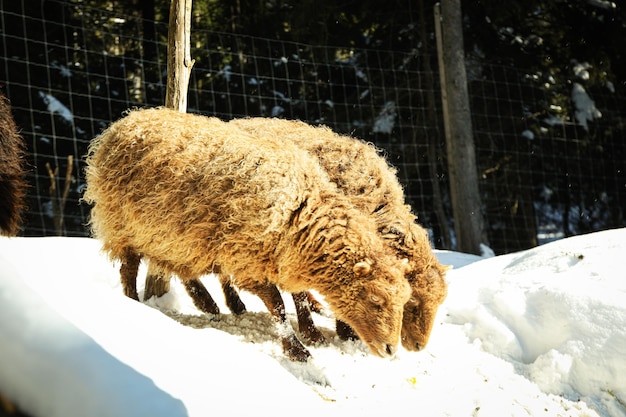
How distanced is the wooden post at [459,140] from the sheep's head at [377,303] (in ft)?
11.3

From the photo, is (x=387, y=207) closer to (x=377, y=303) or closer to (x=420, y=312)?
(x=420, y=312)

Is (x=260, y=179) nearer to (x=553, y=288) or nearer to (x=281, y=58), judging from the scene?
(x=553, y=288)

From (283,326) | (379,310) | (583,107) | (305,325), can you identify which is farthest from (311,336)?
(583,107)

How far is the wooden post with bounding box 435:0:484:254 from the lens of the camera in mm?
7293

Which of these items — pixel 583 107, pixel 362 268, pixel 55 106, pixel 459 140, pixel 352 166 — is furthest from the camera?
pixel 583 107

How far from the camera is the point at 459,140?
290 inches

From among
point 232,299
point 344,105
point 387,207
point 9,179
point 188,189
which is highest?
point 344,105

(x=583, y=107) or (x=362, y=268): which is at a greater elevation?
(x=583, y=107)

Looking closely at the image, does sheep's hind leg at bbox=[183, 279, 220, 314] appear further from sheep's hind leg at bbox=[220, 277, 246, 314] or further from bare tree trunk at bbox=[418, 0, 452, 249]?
bare tree trunk at bbox=[418, 0, 452, 249]

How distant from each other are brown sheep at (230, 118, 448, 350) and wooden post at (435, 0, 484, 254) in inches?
98.6

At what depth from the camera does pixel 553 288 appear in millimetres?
4496

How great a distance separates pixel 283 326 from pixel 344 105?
19.4 ft

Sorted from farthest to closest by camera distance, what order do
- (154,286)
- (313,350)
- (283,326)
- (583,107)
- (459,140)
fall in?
1. (583,107)
2. (459,140)
3. (154,286)
4. (313,350)
5. (283,326)

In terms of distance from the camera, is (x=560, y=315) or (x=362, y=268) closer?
(x=362, y=268)
